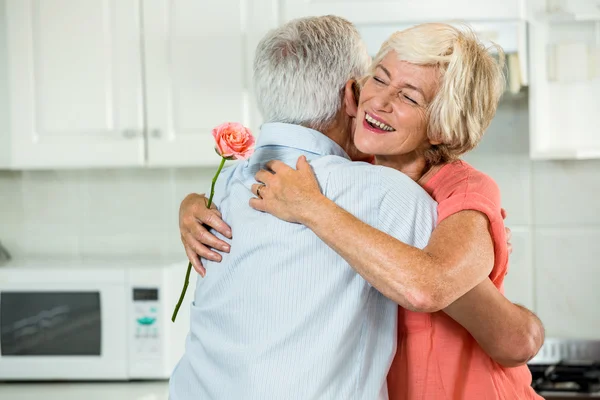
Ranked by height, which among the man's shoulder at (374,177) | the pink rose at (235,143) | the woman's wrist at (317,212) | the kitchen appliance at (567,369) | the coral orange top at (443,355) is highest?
the pink rose at (235,143)

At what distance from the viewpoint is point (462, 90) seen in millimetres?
1144

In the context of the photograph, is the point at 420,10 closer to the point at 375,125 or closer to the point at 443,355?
the point at 375,125

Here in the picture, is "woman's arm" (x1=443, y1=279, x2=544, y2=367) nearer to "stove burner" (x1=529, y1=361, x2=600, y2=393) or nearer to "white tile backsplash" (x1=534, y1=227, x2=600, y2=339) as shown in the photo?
"stove burner" (x1=529, y1=361, x2=600, y2=393)

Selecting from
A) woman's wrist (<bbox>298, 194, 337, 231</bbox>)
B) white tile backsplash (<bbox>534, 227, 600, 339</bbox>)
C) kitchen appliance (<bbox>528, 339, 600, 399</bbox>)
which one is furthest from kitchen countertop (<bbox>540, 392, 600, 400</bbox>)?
woman's wrist (<bbox>298, 194, 337, 231</bbox>)

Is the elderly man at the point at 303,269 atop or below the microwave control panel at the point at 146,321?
atop

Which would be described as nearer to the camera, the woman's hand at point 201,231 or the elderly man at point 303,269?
the elderly man at point 303,269

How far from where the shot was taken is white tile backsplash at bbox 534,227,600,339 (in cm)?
270

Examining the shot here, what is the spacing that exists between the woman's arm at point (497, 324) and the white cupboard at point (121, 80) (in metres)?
1.38

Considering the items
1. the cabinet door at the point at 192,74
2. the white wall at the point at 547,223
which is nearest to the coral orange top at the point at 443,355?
the cabinet door at the point at 192,74

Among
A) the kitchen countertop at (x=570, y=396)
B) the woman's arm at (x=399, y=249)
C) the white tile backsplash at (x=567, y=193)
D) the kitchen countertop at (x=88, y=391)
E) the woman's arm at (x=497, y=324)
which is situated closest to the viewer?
the woman's arm at (x=399, y=249)

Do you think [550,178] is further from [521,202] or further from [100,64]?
[100,64]

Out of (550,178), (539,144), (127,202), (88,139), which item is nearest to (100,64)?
(88,139)

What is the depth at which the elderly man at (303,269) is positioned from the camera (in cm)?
105

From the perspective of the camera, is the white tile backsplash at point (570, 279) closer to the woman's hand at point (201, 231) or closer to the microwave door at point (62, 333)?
the microwave door at point (62, 333)
